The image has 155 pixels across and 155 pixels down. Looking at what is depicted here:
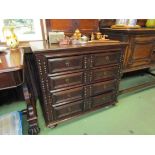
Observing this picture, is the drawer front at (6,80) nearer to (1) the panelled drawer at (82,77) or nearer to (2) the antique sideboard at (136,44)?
(1) the panelled drawer at (82,77)

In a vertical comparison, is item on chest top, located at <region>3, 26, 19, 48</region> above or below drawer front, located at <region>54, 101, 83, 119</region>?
above

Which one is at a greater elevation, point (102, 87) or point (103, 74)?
point (103, 74)

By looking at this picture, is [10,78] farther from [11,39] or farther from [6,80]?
[11,39]

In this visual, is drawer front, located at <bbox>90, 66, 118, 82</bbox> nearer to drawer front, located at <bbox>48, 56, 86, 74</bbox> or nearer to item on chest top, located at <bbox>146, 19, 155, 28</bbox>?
drawer front, located at <bbox>48, 56, 86, 74</bbox>

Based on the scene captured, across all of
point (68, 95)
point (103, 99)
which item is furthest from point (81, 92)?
point (103, 99)

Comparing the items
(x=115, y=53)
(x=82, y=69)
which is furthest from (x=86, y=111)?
(x=115, y=53)

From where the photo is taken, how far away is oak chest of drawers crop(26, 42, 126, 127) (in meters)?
1.15

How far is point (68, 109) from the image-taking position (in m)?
1.46

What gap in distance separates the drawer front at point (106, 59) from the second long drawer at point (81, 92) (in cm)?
25

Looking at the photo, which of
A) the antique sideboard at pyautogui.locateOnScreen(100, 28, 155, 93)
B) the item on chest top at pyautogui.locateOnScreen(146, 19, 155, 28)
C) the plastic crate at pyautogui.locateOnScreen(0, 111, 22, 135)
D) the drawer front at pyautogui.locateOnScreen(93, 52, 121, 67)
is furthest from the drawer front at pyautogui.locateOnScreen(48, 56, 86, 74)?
the item on chest top at pyautogui.locateOnScreen(146, 19, 155, 28)

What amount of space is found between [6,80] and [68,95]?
0.65 m
